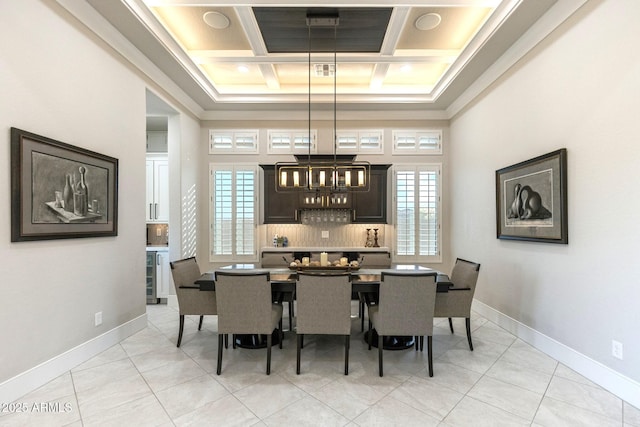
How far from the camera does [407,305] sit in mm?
2764

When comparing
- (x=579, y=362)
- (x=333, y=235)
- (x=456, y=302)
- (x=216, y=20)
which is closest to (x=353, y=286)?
(x=456, y=302)

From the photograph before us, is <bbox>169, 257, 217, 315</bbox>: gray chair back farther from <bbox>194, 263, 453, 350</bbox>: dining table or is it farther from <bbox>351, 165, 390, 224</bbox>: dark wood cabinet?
<bbox>351, 165, 390, 224</bbox>: dark wood cabinet

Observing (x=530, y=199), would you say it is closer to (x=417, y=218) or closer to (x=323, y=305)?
(x=417, y=218)

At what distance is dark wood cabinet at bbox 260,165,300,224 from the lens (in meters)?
5.85

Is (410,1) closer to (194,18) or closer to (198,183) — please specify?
(194,18)

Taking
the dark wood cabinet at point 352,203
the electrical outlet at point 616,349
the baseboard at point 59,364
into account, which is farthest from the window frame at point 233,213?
the electrical outlet at point 616,349

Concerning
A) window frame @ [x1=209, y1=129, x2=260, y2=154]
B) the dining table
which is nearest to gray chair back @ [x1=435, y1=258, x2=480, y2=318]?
the dining table

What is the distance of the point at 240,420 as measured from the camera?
2.14m

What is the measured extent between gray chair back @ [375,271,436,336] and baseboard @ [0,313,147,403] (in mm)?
2985

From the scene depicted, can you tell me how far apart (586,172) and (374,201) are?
3.43 m

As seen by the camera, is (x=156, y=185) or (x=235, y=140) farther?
(x=235, y=140)

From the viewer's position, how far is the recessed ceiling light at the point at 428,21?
3.59 m

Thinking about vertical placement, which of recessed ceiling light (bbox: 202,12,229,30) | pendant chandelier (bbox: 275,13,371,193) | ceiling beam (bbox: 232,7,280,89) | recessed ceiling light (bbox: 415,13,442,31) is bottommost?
pendant chandelier (bbox: 275,13,371,193)

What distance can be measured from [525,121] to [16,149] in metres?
5.13
